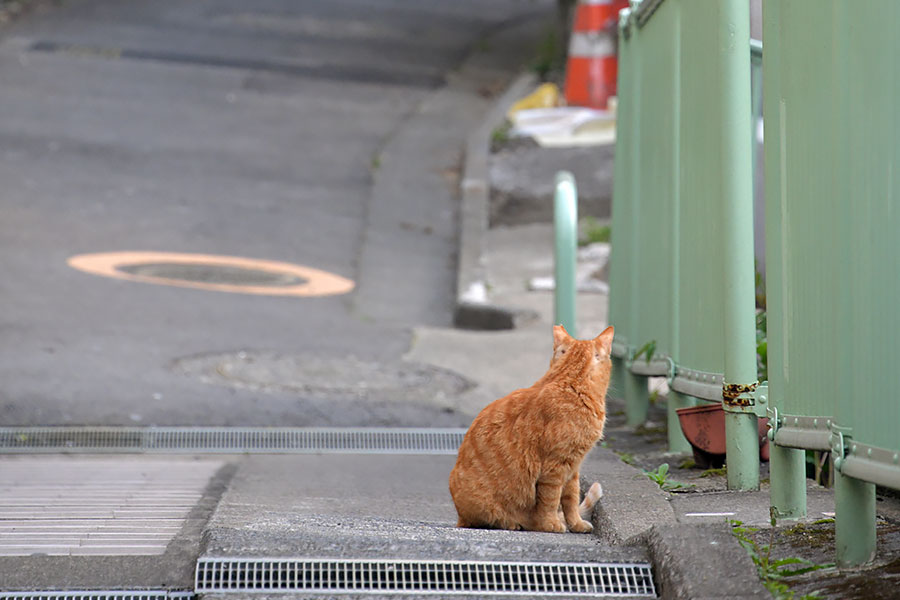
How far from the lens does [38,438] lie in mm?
5801

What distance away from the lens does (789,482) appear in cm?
309

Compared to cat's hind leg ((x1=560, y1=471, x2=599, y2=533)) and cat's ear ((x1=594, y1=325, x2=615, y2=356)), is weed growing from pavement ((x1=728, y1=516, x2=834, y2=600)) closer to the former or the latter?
cat's hind leg ((x1=560, y1=471, x2=599, y2=533))

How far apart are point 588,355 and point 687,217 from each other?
0.91 m

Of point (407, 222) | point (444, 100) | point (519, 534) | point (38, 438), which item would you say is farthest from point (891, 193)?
point (444, 100)

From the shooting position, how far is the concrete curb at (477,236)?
30.1ft

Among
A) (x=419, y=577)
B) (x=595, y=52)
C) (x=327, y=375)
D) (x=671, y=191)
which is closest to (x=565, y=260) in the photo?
(x=671, y=191)

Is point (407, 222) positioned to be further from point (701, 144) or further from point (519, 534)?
point (519, 534)

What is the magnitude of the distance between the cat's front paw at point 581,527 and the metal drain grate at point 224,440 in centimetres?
229

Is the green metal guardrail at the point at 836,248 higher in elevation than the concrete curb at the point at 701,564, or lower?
higher

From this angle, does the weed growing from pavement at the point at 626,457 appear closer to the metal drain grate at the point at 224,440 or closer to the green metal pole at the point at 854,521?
the metal drain grate at the point at 224,440

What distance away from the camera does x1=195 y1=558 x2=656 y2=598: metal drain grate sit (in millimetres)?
2730

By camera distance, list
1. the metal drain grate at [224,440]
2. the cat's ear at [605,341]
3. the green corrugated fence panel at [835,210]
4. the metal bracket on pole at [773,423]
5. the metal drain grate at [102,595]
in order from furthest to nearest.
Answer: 1. the metal drain grate at [224,440]
2. the cat's ear at [605,341]
3. the metal bracket on pole at [773,423]
4. the metal drain grate at [102,595]
5. the green corrugated fence panel at [835,210]

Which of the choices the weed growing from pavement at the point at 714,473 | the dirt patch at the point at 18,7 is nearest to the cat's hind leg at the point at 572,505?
the weed growing from pavement at the point at 714,473

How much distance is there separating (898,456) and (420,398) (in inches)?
179
